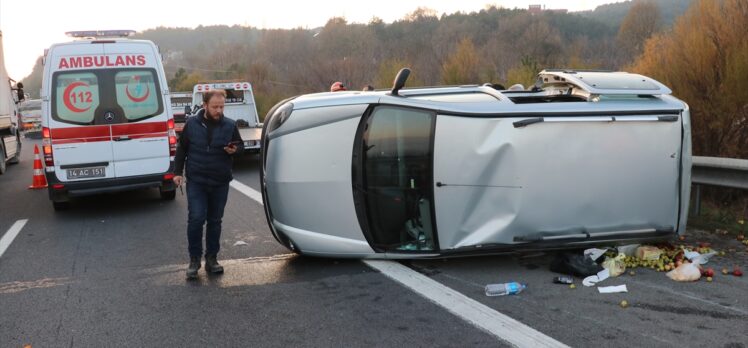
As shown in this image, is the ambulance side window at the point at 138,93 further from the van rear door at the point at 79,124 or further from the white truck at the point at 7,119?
the white truck at the point at 7,119

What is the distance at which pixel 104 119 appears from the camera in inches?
371

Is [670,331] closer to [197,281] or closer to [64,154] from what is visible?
[197,281]

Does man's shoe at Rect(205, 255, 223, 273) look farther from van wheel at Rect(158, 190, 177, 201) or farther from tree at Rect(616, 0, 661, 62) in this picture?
tree at Rect(616, 0, 661, 62)

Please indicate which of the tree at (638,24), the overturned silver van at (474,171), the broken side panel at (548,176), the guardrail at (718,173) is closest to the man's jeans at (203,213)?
the overturned silver van at (474,171)

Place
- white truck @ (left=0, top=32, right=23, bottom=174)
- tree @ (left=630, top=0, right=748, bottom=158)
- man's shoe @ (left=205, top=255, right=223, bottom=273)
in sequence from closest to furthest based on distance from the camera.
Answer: man's shoe @ (left=205, top=255, right=223, bottom=273) → tree @ (left=630, top=0, right=748, bottom=158) → white truck @ (left=0, top=32, right=23, bottom=174)

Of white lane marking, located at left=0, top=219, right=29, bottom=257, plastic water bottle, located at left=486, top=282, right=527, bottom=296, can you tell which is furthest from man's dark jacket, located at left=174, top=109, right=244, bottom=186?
white lane marking, located at left=0, top=219, right=29, bottom=257

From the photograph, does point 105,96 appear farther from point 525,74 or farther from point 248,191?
point 525,74

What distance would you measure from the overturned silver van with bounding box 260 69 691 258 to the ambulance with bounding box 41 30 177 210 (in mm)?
4356

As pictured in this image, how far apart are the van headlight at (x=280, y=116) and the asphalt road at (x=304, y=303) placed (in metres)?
1.36

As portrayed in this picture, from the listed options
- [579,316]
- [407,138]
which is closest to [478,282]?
[579,316]

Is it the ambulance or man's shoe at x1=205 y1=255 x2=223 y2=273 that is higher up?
the ambulance

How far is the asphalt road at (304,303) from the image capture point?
14.2ft

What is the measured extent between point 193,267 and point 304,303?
1.37 metres

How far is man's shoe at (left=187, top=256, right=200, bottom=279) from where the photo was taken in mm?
5824
